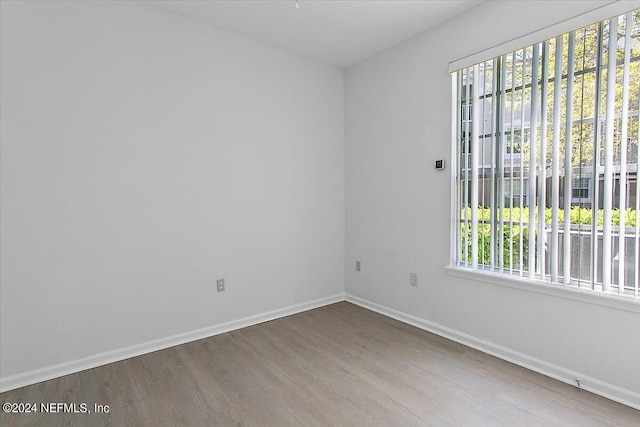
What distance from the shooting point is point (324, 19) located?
263 centimetres

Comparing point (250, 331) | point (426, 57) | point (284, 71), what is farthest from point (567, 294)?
point (284, 71)

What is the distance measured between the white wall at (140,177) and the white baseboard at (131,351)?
39mm

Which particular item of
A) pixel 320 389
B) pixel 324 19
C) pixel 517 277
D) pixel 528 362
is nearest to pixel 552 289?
pixel 517 277

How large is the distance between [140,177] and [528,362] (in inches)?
120

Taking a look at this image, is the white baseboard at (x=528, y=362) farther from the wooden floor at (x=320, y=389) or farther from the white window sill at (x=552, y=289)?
the white window sill at (x=552, y=289)

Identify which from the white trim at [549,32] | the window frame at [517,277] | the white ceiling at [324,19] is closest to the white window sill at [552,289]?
the window frame at [517,277]

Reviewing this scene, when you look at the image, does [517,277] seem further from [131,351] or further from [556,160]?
[131,351]

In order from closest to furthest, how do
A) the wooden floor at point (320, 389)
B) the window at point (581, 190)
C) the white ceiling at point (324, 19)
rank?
the wooden floor at point (320, 389) < the window at point (581, 190) < the white ceiling at point (324, 19)

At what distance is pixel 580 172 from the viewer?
2.00 metres

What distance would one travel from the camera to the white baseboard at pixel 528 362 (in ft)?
6.12

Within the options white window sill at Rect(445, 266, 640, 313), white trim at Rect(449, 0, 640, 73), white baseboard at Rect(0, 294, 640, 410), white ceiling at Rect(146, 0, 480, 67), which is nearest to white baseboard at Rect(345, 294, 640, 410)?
white baseboard at Rect(0, 294, 640, 410)

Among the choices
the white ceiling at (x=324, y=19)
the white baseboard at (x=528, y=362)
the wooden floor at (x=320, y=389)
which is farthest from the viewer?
the white ceiling at (x=324, y=19)

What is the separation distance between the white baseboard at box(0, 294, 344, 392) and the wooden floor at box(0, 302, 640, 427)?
0.19ft

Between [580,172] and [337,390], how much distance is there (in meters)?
2.00
